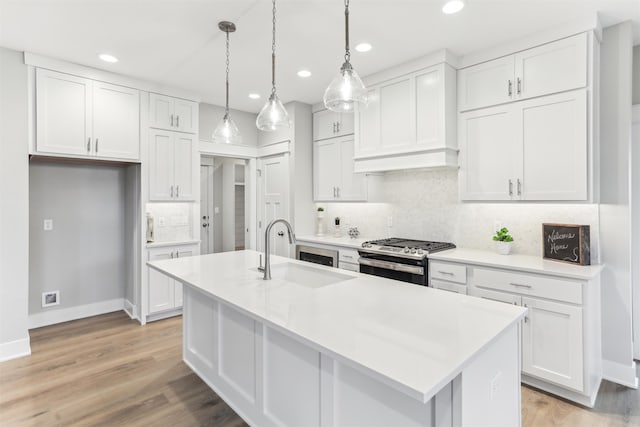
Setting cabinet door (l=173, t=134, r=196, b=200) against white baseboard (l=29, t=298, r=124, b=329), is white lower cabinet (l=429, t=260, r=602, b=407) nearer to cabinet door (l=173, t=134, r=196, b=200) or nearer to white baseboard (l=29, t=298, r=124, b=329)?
cabinet door (l=173, t=134, r=196, b=200)

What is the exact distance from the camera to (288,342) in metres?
1.70

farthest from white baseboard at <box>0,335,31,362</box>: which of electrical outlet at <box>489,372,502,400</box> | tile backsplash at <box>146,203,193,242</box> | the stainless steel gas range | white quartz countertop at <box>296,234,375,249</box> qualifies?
electrical outlet at <box>489,372,502,400</box>

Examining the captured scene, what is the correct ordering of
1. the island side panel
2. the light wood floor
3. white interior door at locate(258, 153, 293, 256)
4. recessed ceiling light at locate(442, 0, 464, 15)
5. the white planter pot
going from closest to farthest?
the island side panel, the light wood floor, recessed ceiling light at locate(442, 0, 464, 15), the white planter pot, white interior door at locate(258, 153, 293, 256)

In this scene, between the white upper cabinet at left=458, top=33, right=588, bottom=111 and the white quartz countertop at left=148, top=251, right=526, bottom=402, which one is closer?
the white quartz countertop at left=148, top=251, right=526, bottom=402

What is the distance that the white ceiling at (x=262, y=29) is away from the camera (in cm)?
236

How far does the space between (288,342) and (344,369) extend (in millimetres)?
371

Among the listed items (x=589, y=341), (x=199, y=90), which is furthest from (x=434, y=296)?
(x=199, y=90)

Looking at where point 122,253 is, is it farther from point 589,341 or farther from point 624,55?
point 624,55

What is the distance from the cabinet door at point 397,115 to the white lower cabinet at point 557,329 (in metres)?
1.46

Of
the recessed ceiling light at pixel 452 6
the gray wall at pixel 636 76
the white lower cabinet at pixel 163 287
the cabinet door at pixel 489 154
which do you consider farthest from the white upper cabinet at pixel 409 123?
the white lower cabinet at pixel 163 287

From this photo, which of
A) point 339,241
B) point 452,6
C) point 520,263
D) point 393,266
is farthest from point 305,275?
point 452,6

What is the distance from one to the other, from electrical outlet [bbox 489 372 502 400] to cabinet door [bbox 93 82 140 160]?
3.86m

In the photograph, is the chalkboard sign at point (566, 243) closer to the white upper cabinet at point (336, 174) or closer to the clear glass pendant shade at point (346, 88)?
the white upper cabinet at point (336, 174)

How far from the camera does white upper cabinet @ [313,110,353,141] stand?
420 cm
